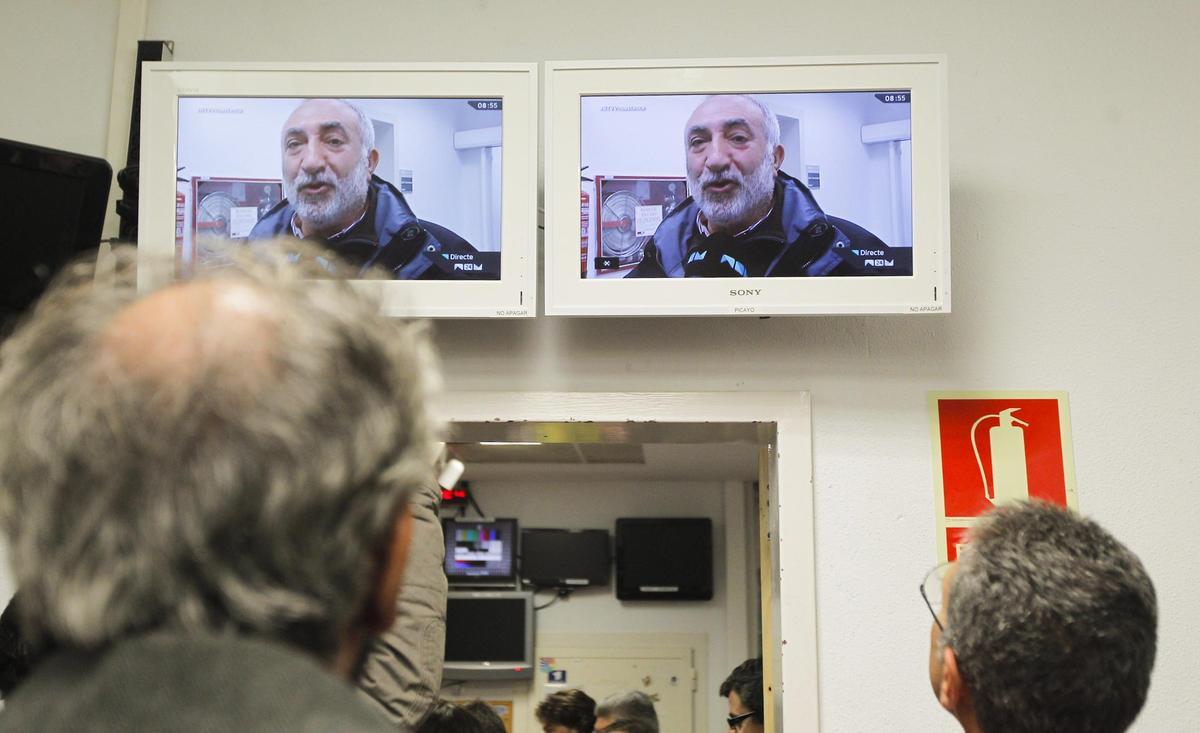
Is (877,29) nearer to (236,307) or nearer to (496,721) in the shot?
(496,721)

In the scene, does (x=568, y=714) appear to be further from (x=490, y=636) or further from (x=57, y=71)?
(x=57, y=71)

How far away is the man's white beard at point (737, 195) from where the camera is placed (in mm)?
2518

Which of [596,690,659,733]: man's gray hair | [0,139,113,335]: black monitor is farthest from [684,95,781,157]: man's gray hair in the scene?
[596,690,659,733]: man's gray hair

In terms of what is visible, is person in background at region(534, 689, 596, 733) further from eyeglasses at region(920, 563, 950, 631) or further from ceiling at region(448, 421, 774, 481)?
eyeglasses at region(920, 563, 950, 631)

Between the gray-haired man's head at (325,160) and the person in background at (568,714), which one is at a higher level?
the gray-haired man's head at (325,160)

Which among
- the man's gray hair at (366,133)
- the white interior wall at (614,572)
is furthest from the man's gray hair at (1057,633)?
the white interior wall at (614,572)

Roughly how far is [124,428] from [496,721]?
2.43 m

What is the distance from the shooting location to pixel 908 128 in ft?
8.18

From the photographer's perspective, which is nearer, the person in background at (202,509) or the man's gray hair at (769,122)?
the person in background at (202,509)

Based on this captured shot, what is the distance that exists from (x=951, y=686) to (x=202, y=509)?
0.93 meters

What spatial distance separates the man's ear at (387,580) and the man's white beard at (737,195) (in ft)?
6.17

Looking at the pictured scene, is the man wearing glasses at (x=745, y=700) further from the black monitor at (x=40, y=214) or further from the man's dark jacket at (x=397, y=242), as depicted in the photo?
the black monitor at (x=40, y=214)

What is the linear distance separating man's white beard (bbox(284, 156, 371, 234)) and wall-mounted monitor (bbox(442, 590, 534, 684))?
4.68 m

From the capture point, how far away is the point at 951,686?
4.26 feet
